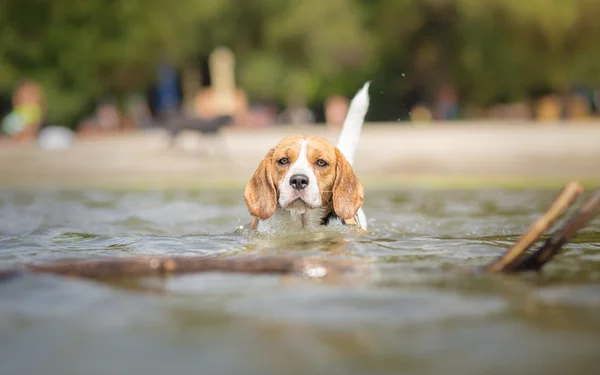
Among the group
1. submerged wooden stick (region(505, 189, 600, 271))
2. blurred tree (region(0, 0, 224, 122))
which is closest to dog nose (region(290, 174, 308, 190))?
submerged wooden stick (region(505, 189, 600, 271))

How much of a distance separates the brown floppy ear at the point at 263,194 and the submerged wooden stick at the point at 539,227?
2.21 metres

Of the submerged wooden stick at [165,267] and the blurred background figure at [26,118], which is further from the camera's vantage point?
the blurred background figure at [26,118]

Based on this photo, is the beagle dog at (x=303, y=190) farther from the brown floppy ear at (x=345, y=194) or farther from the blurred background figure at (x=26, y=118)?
the blurred background figure at (x=26, y=118)

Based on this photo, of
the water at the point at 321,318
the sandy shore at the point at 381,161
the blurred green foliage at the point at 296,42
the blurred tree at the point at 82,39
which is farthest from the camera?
the blurred green foliage at the point at 296,42

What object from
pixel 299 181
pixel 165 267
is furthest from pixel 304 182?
pixel 165 267

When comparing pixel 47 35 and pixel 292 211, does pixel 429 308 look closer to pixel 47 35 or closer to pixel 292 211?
pixel 292 211

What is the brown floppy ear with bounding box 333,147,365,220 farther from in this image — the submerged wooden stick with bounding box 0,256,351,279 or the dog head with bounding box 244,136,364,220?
the submerged wooden stick with bounding box 0,256,351,279

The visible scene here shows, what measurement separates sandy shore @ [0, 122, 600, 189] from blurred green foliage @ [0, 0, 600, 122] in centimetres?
997

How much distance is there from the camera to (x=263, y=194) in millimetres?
5961

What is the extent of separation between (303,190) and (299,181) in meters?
0.07

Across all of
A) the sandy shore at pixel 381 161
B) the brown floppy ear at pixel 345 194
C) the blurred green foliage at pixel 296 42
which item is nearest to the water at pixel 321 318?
the brown floppy ear at pixel 345 194

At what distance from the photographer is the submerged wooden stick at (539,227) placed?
351 centimetres

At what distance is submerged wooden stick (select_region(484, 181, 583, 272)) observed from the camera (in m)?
3.51

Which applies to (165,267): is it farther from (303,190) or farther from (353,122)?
(353,122)
